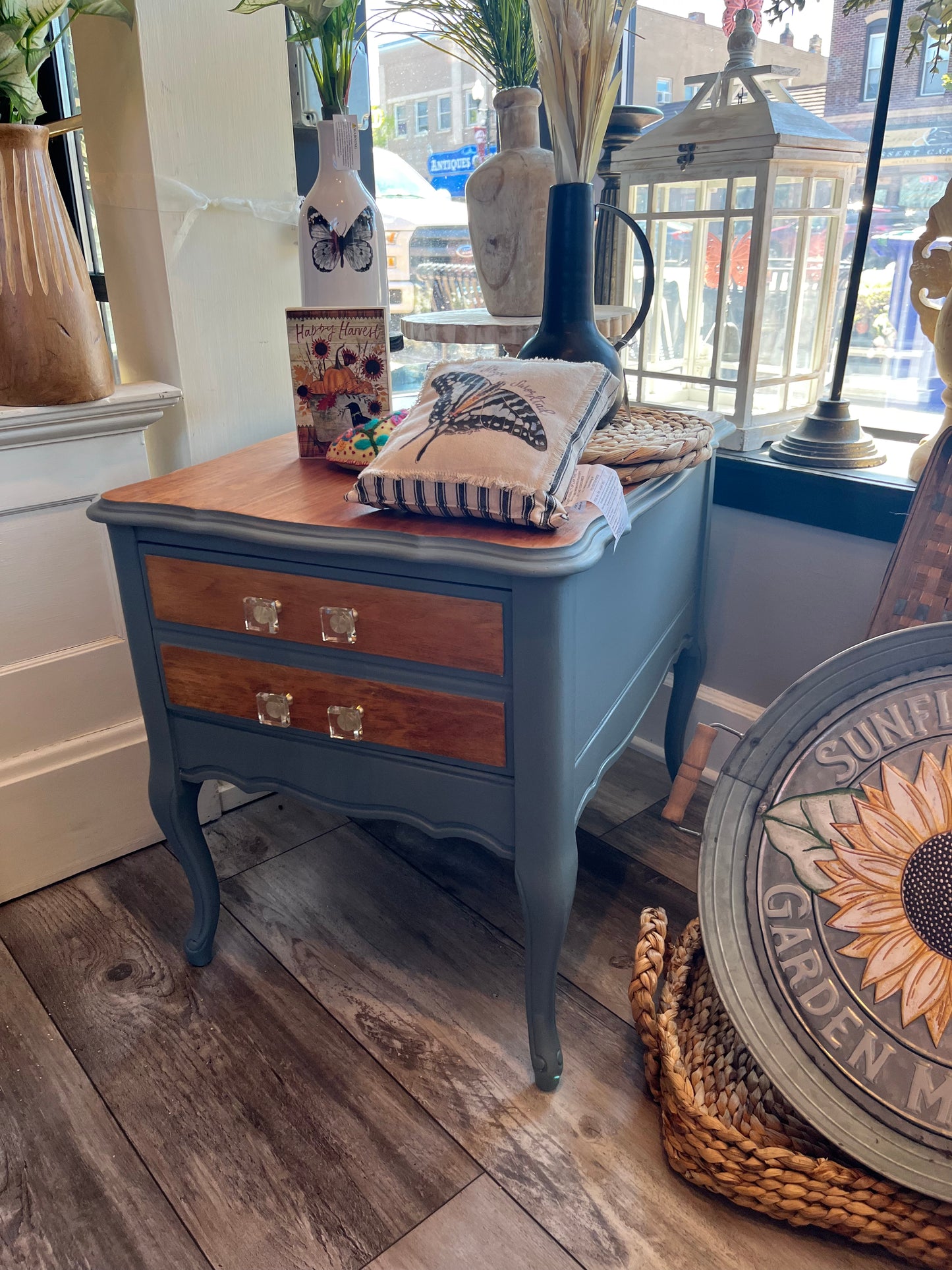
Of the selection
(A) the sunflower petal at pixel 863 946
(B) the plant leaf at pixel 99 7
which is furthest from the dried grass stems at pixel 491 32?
(A) the sunflower petal at pixel 863 946

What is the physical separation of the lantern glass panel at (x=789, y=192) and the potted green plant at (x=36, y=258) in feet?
3.02

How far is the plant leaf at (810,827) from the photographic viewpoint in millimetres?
961

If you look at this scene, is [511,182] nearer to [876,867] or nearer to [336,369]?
[336,369]

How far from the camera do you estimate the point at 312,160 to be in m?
1.60

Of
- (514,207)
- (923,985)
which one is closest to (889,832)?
(923,985)

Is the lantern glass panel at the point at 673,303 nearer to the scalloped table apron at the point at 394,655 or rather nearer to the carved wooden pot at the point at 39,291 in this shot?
the scalloped table apron at the point at 394,655

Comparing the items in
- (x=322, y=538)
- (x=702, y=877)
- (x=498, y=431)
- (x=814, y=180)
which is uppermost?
(x=814, y=180)

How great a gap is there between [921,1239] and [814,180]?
1.33 m

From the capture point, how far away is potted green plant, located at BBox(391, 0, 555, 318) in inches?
49.1

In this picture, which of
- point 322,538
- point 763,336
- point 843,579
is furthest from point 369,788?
point 763,336

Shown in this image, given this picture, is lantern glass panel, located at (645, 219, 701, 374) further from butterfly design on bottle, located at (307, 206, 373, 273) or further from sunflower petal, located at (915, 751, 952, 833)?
sunflower petal, located at (915, 751, 952, 833)

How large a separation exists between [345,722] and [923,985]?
635 mm

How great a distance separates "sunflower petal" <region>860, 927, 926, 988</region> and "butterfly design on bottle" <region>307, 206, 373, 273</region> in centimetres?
104

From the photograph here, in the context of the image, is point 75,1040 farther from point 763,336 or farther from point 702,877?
point 763,336
